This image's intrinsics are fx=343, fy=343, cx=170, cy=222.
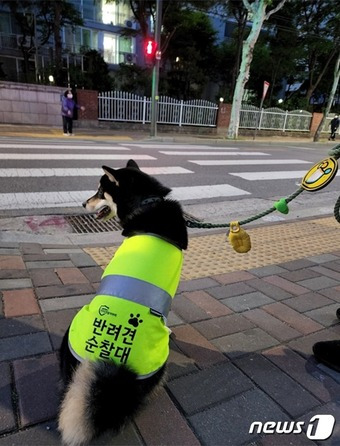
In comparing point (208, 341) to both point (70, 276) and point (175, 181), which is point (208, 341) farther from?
point (175, 181)

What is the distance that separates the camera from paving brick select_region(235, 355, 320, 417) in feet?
6.25

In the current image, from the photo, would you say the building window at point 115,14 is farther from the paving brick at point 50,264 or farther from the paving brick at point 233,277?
the paving brick at point 233,277

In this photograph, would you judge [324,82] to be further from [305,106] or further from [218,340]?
[218,340]

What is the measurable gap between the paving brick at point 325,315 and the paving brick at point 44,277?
2.21 metres

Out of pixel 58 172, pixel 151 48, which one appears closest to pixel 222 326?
pixel 58 172

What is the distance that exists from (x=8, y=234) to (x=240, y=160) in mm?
8315

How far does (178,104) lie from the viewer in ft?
69.2

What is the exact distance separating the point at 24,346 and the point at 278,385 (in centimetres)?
161

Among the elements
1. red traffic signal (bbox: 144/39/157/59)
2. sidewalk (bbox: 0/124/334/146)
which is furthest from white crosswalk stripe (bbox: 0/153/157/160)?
red traffic signal (bbox: 144/39/157/59)

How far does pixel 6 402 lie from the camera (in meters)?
1.80

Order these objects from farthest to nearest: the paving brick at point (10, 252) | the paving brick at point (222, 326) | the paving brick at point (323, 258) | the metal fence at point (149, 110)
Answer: the metal fence at point (149, 110)
the paving brick at point (323, 258)
the paving brick at point (10, 252)
the paving brick at point (222, 326)

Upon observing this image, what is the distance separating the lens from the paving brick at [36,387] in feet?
5.71

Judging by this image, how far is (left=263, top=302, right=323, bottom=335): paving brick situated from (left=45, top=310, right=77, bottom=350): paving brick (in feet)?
5.30

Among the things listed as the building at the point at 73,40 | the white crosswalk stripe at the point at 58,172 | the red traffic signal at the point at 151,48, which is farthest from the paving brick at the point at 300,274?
the building at the point at 73,40
